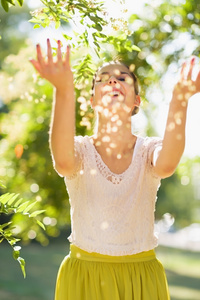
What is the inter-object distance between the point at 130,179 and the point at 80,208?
0.64 feet

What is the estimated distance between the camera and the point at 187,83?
1.77m

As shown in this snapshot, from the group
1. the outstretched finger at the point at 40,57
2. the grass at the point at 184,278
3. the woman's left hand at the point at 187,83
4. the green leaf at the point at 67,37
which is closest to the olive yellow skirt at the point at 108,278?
the woman's left hand at the point at 187,83

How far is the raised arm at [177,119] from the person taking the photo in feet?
5.82

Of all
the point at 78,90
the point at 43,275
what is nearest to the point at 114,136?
the point at 78,90

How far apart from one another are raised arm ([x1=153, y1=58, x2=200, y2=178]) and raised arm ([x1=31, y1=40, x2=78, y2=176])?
0.29 m

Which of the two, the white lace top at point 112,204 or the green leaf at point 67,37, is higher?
the green leaf at point 67,37

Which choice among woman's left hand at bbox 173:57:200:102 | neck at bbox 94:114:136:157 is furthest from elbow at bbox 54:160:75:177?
woman's left hand at bbox 173:57:200:102

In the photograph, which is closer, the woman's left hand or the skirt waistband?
the woman's left hand

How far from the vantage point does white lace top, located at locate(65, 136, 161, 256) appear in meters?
2.04

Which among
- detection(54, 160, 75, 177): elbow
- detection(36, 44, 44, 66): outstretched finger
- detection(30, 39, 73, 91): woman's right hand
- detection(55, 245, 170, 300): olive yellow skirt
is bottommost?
detection(55, 245, 170, 300): olive yellow skirt

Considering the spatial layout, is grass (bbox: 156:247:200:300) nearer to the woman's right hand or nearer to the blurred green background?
the blurred green background

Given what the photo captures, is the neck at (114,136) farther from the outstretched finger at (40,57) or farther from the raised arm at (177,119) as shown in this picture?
the outstretched finger at (40,57)

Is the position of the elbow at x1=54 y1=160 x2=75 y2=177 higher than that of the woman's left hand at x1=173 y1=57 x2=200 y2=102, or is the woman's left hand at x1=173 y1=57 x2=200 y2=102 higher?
the woman's left hand at x1=173 y1=57 x2=200 y2=102

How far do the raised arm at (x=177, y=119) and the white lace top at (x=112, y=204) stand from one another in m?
0.18
